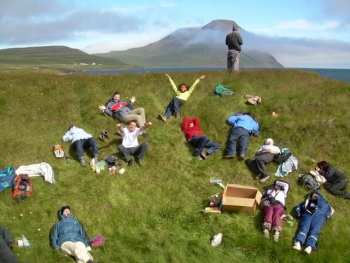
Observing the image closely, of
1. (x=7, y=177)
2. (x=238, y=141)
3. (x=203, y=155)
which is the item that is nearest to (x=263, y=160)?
(x=238, y=141)

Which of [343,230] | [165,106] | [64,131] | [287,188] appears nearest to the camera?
[343,230]

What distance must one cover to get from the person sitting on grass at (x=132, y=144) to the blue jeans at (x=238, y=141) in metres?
3.17

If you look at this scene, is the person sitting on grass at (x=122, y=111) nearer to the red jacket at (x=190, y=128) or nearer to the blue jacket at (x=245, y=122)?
the red jacket at (x=190, y=128)

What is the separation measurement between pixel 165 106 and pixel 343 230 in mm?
9076

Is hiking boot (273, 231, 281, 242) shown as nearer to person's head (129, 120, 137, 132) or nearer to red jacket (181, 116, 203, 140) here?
red jacket (181, 116, 203, 140)

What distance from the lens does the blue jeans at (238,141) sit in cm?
1190

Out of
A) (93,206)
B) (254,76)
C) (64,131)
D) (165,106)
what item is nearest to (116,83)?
(165,106)

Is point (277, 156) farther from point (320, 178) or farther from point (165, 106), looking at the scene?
point (165, 106)

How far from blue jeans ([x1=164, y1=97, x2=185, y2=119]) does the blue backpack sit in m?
6.50

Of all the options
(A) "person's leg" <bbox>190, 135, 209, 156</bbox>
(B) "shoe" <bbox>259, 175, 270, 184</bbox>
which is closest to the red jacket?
(A) "person's leg" <bbox>190, 135, 209, 156</bbox>

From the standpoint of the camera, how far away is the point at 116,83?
54.8 ft

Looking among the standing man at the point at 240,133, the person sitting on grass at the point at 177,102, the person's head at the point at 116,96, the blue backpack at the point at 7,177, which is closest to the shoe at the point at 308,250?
the standing man at the point at 240,133

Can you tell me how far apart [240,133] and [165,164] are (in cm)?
322

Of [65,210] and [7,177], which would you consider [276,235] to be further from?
[7,177]
